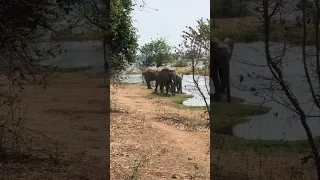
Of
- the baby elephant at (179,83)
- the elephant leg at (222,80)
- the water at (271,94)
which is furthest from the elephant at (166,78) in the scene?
the water at (271,94)

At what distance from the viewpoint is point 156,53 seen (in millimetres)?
10477

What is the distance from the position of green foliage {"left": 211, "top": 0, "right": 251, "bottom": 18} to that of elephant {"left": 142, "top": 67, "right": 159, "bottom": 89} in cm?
775

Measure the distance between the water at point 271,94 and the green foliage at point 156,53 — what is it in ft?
22.4

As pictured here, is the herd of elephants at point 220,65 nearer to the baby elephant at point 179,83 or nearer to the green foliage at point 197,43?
the green foliage at point 197,43

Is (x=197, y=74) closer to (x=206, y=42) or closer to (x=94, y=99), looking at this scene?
(x=206, y=42)

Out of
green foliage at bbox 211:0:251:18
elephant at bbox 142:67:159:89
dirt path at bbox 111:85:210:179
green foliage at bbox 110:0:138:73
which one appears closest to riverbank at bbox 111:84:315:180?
dirt path at bbox 111:85:210:179

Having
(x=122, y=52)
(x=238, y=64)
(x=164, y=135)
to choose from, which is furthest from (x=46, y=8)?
(x=122, y=52)

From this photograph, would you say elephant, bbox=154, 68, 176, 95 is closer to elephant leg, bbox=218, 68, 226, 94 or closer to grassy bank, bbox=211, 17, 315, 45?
elephant leg, bbox=218, 68, 226, 94

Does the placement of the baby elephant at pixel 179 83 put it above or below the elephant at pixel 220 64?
below

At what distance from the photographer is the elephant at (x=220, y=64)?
2.55m

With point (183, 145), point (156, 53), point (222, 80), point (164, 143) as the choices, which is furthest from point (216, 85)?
point (156, 53)

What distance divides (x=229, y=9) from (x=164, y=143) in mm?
2882

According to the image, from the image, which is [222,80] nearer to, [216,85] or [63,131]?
[216,85]

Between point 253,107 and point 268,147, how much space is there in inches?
11.0
